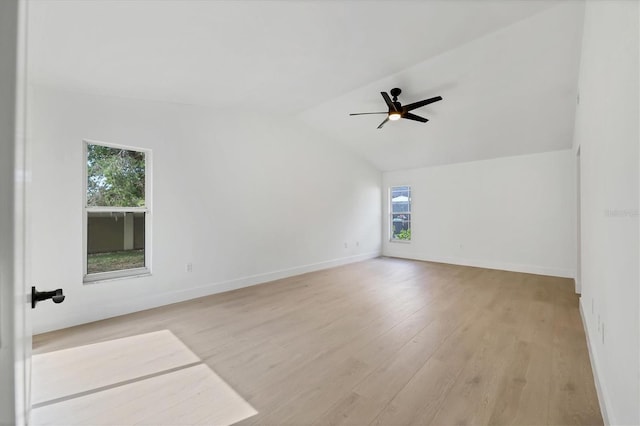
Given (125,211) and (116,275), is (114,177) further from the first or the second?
(116,275)

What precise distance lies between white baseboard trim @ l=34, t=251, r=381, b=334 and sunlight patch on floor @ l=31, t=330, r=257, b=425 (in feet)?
2.12

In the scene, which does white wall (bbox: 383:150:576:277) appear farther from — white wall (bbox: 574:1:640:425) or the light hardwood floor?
white wall (bbox: 574:1:640:425)

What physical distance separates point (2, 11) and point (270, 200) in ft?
Result: 14.7

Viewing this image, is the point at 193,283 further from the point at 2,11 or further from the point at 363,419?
the point at 2,11

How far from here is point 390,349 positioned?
244cm

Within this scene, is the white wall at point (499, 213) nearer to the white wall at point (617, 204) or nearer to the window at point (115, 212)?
the white wall at point (617, 204)

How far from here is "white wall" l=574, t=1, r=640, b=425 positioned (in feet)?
3.53

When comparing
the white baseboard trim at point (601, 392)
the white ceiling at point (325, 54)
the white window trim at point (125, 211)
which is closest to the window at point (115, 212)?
the white window trim at point (125, 211)

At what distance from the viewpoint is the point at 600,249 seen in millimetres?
1826

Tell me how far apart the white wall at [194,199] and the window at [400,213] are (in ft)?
5.71

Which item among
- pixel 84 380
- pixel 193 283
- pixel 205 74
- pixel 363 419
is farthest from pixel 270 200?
pixel 363 419

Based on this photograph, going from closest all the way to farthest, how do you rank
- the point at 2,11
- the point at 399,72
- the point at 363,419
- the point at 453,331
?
the point at 2,11
the point at 363,419
the point at 453,331
the point at 399,72

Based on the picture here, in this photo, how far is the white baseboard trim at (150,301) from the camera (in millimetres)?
2961

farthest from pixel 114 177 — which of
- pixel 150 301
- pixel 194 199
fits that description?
pixel 150 301
